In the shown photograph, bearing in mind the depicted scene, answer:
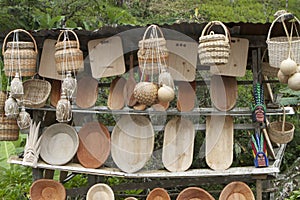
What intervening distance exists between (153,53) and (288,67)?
3.24ft

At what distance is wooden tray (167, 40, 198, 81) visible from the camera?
3.51 metres

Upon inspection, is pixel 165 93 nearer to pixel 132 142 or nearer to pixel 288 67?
pixel 132 142

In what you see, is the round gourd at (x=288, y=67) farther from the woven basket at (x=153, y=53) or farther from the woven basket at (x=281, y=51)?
the woven basket at (x=153, y=53)

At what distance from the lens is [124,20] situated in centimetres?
702

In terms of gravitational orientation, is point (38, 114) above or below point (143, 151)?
above

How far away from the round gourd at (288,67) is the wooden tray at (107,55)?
1.31 meters

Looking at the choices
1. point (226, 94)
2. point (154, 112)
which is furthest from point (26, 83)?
point (226, 94)

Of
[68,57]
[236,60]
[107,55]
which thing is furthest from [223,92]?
[68,57]

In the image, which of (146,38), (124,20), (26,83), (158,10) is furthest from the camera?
Answer: (158,10)

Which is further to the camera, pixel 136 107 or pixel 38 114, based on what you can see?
pixel 38 114

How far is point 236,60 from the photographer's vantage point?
11.3ft

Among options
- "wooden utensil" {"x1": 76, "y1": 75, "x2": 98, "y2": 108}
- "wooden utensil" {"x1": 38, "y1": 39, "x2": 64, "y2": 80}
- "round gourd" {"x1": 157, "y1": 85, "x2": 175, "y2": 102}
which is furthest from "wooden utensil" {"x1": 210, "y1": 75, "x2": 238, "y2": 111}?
"wooden utensil" {"x1": 38, "y1": 39, "x2": 64, "y2": 80}

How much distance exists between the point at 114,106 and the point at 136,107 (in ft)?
0.68

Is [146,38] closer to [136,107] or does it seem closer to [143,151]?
[136,107]
